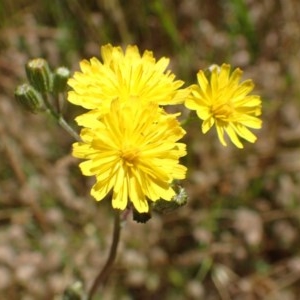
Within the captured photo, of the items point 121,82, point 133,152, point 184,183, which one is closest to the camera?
point 133,152

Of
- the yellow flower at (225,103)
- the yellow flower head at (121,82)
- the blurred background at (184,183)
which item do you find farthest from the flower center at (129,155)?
the blurred background at (184,183)

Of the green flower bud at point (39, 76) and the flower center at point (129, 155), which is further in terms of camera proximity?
the green flower bud at point (39, 76)

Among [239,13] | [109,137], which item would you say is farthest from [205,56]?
[109,137]

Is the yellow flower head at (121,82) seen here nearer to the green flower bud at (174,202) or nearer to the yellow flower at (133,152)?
the yellow flower at (133,152)

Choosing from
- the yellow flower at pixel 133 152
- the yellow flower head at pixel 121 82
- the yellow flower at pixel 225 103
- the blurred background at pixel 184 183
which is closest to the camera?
the yellow flower at pixel 133 152

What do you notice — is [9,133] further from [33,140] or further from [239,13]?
[239,13]

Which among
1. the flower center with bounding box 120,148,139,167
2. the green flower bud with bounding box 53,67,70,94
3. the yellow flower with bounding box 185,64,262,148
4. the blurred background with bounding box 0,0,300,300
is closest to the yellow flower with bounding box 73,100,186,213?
the flower center with bounding box 120,148,139,167

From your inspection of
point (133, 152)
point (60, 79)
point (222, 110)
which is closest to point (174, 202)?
point (133, 152)

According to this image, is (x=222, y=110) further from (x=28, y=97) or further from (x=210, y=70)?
(x=28, y=97)
